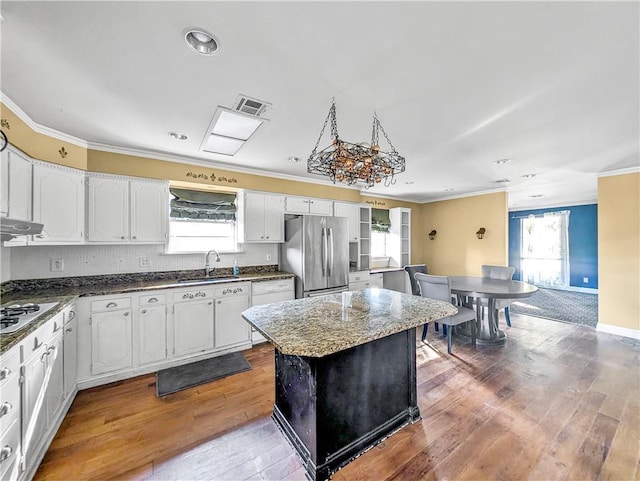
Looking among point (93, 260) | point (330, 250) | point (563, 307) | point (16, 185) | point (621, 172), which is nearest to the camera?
→ point (16, 185)

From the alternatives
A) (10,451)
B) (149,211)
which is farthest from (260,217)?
(10,451)

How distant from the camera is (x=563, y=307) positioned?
5.61 metres

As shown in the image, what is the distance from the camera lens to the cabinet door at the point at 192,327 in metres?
3.04

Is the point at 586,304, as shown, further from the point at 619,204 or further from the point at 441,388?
the point at 441,388

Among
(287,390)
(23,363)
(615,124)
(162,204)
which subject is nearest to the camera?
(23,363)

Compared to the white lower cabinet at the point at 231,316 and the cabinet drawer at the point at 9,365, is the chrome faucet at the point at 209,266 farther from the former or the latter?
the cabinet drawer at the point at 9,365

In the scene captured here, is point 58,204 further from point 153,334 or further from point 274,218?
point 274,218

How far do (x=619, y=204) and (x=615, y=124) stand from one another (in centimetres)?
232

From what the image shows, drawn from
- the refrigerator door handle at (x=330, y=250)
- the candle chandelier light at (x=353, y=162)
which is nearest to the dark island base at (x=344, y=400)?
the candle chandelier light at (x=353, y=162)

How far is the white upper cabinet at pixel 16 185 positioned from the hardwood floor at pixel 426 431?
5.75 ft

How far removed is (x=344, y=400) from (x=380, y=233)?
16.1 ft

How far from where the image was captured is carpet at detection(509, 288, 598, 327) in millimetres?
4785

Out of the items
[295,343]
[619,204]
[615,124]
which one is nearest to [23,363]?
[295,343]

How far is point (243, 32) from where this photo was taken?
4.67ft
